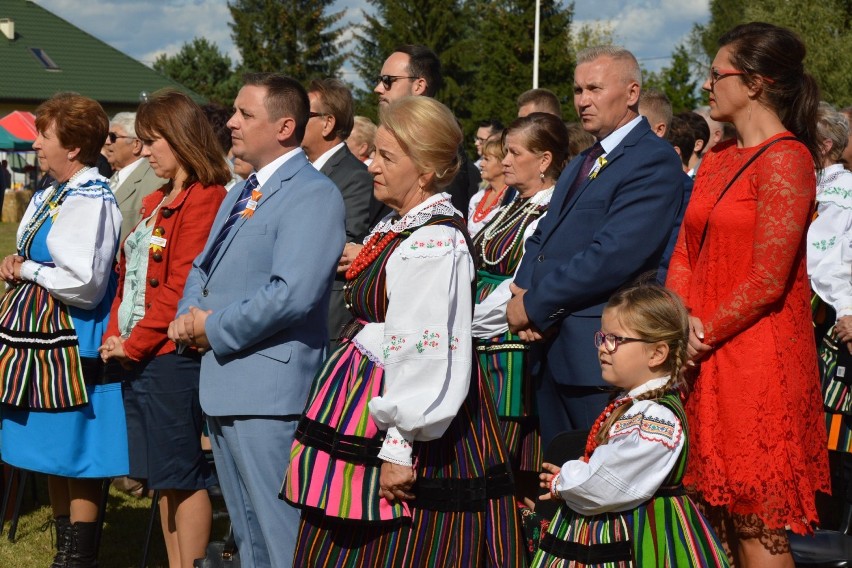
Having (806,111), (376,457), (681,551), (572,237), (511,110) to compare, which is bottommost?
(681,551)

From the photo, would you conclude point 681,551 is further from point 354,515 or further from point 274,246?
point 274,246

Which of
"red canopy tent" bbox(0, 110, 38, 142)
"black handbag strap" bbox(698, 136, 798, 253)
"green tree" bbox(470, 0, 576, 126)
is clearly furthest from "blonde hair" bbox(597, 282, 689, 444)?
"green tree" bbox(470, 0, 576, 126)

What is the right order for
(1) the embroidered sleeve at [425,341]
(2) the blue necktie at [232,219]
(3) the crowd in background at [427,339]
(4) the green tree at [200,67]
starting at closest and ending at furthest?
1. (1) the embroidered sleeve at [425,341]
2. (3) the crowd in background at [427,339]
3. (2) the blue necktie at [232,219]
4. (4) the green tree at [200,67]

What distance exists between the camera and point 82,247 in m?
4.65

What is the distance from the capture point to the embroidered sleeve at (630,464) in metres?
2.98

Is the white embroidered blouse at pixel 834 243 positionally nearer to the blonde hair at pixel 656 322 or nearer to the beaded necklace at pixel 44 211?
the blonde hair at pixel 656 322

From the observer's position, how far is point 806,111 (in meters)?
3.37

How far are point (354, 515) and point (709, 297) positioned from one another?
134 centimetres

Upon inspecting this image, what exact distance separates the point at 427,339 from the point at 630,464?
0.68 m

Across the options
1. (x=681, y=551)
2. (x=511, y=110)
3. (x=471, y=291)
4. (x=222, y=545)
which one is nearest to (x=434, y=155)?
(x=471, y=291)

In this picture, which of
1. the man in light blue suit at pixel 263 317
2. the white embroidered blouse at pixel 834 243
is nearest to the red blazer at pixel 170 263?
the man in light blue suit at pixel 263 317

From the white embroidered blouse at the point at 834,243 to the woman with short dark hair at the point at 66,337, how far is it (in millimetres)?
3414

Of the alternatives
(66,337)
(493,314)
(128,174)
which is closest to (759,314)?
(493,314)

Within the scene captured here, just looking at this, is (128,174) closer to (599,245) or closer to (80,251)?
(80,251)
